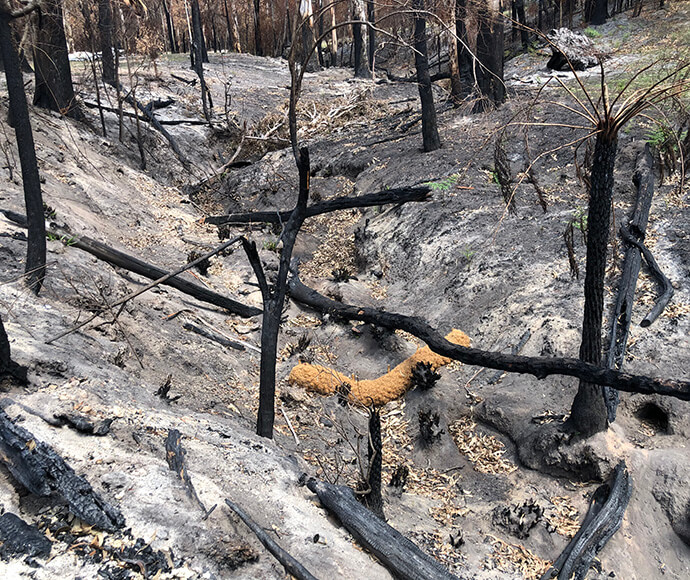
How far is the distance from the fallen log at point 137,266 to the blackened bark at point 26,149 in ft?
5.51

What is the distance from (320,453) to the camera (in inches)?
222

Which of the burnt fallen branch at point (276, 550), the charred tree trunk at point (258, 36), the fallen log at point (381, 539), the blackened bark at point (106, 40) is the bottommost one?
the fallen log at point (381, 539)

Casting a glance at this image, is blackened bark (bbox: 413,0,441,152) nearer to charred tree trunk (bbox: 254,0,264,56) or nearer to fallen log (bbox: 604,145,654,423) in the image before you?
fallen log (bbox: 604,145,654,423)

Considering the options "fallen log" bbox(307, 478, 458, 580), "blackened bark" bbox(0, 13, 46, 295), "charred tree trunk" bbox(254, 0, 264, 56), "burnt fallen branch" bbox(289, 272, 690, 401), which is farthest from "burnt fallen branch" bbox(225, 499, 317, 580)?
"charred tree trunk" bbox(254, 0, 264, 56)

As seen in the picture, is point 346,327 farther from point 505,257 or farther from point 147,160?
point 147,160

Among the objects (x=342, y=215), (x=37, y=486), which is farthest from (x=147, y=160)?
(x=37, y=486)

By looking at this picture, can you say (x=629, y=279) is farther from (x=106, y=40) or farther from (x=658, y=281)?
(x=106, y=40)

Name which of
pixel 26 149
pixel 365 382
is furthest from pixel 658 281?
pixel 26 149

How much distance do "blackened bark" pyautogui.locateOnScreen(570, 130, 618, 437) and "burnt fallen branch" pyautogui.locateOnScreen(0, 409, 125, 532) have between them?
13.2 feet

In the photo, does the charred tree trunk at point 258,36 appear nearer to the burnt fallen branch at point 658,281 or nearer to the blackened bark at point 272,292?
the burnt fallen branch at point 658,281

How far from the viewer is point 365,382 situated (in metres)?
6.95

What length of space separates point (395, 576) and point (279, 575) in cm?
87

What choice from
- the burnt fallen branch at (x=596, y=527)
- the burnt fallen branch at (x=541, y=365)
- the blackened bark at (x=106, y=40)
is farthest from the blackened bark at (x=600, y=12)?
the burnt fallen branch at (x=596, y=527)

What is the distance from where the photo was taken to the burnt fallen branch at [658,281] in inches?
238
